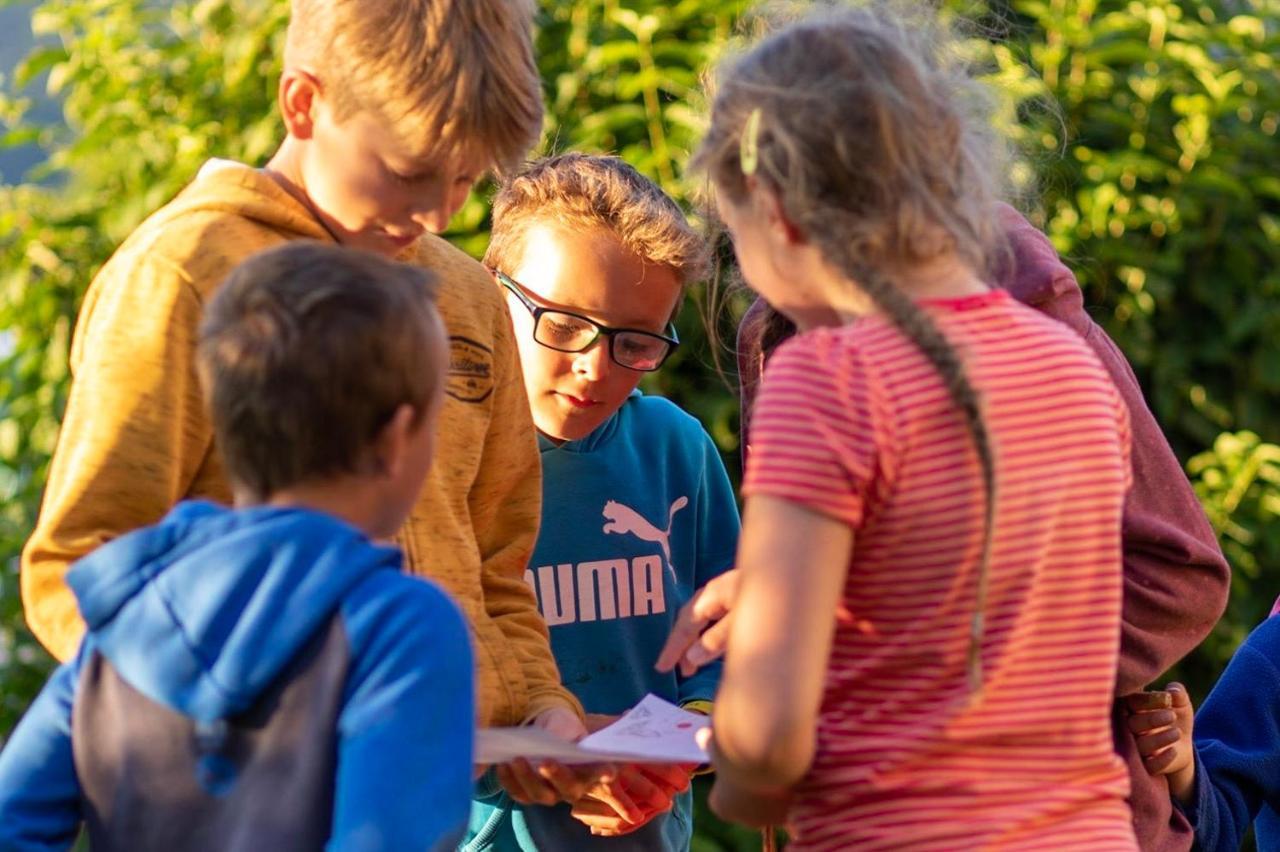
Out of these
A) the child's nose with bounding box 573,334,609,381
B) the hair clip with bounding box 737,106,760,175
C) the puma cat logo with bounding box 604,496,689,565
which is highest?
the hair clip with bounding box 737,106,760,175

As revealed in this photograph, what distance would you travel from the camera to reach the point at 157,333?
6.98ft

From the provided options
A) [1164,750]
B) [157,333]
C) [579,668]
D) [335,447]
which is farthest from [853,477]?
[579,668]

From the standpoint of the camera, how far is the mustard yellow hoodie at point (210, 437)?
2.09 m

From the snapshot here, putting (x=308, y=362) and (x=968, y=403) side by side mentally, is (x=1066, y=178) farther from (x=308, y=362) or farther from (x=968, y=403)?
(x=308, y=362)

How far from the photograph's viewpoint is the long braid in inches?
70.9

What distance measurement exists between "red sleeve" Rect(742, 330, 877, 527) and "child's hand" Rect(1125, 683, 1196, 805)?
3.48 ft

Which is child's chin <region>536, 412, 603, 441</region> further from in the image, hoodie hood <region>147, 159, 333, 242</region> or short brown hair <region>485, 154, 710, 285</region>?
hoodie hood <region>147, 159, 333, 242</region>

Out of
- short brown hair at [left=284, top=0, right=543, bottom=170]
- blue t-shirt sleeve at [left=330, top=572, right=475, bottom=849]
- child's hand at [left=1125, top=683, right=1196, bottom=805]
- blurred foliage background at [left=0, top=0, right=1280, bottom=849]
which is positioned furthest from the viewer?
blurred foliage background at [left=0, top=0, right=1280, bottom=849]

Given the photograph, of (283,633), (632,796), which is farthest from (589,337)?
(283,633)

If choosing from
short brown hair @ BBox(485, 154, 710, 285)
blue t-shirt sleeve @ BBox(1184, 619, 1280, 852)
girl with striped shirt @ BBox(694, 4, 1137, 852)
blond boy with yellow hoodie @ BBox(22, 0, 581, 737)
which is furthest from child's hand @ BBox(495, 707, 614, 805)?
blue t-shirt sleeve @ BBox(1184, 619, 1280, 852)

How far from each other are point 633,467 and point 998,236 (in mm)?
996

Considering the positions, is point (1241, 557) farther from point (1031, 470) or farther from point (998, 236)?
point (1031, 470)

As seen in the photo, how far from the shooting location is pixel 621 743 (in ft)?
7.41

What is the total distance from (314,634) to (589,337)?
1303 millimetres
